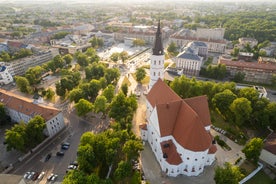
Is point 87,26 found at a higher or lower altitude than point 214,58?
higher

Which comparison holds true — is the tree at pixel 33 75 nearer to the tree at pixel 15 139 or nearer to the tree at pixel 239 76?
the tree at pixel 15 139

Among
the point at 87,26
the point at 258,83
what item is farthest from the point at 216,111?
the point at 87,26

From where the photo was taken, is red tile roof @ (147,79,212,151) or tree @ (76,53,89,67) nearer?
red tile roof @ (147,79,212,151)

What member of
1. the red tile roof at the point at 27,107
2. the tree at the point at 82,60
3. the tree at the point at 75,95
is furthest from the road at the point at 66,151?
the tree at the point at 82,60

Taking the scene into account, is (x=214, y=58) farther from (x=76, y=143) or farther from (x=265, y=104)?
(x=76, y=143)

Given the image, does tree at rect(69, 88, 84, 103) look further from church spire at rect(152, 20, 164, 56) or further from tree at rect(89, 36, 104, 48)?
tree at rect(89, 36, 104, 48)

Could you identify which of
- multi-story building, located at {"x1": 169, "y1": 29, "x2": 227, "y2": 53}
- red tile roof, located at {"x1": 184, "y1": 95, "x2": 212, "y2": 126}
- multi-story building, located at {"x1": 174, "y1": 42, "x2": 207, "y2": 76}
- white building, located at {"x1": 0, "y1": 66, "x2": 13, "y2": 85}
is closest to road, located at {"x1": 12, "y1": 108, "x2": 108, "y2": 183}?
red tile roof, located at {"x1": 184, "y1": 95, "x2": 212, "y2": 126}
